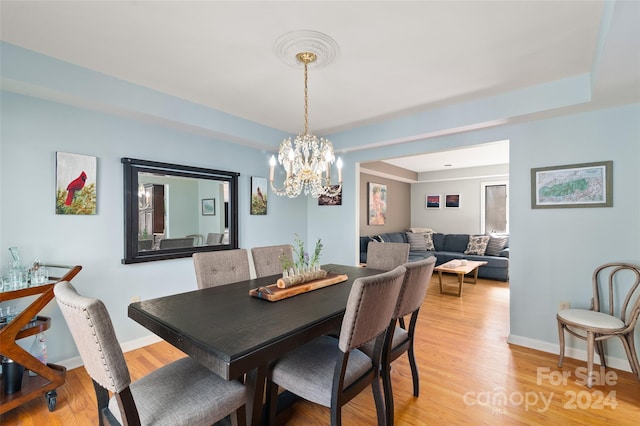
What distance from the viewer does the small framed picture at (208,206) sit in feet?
10.8

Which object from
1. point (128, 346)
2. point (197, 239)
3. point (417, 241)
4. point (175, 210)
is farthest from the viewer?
point (417, 241)

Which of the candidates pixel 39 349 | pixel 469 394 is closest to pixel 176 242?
pixel 39 349

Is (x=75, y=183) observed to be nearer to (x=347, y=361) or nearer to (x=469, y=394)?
(x=347, y=361)

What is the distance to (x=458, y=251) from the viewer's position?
6.56 meters

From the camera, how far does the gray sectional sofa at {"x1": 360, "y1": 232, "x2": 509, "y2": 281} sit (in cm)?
550

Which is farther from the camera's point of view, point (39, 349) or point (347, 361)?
point (39, 349)

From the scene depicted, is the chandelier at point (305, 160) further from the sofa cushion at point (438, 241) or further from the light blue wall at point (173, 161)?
the sofa cushion at point (438, 241)

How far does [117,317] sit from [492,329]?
3.83 m

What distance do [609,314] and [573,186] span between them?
1.11 meters

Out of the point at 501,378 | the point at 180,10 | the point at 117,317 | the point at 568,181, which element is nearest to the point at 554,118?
the point at 568,181

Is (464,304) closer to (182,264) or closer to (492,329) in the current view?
(492,329)

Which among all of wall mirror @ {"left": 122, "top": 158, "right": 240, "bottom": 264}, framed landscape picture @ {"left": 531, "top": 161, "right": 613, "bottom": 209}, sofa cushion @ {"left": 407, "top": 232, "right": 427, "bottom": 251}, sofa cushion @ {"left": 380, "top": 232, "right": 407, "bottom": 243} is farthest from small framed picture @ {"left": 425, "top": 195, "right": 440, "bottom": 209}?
wall mirror @ {"left": 122, "top": 158, "right": 240, "bottom": 264}

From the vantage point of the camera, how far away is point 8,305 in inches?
84.7

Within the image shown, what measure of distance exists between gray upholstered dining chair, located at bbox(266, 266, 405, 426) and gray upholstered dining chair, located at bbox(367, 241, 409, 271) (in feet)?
4.20
